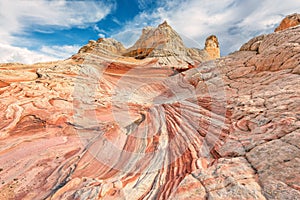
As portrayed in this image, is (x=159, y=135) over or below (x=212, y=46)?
below

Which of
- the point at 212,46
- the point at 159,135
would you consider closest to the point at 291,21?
the point at 159,135

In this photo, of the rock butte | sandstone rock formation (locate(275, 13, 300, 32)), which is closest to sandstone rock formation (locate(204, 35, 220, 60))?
sandstone rock formation (locate(275, 13, 300, 32))

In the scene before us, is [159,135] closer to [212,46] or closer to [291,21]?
[291,21]

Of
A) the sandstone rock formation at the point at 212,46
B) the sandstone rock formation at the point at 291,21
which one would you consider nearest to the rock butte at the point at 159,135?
the sandstone rock formation at the point at 291,21

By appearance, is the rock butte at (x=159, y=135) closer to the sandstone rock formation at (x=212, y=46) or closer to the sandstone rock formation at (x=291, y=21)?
the sandstone rock formation at (x=291, y=21)

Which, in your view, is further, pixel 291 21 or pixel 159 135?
pixel 291 21

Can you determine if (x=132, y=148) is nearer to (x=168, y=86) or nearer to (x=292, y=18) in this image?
(x=168, y=86)

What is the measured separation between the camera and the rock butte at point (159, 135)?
3373 mm

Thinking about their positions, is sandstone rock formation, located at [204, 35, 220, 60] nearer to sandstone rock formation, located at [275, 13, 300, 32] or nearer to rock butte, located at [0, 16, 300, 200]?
sandstone rock formation, located at [275, 13, 300, 32]

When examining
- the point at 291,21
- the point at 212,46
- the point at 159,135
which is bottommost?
the point at 159,135

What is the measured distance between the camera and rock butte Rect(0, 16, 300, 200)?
3373 mm

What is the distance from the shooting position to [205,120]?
20.0ft

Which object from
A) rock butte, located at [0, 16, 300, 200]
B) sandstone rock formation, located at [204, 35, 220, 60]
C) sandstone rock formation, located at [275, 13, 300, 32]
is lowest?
rock butte, located at [0, 16, 300, 200]

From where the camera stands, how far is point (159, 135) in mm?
6023
